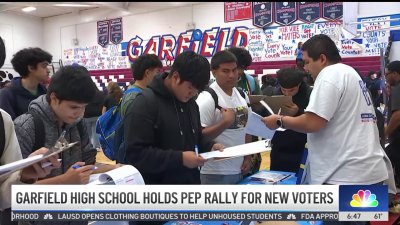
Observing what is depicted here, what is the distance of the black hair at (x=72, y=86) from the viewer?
1.38 meters

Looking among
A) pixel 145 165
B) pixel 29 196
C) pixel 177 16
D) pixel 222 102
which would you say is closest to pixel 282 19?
pixel 177 16

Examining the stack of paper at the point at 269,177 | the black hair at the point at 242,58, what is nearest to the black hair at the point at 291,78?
the black hair at the point at 242,58

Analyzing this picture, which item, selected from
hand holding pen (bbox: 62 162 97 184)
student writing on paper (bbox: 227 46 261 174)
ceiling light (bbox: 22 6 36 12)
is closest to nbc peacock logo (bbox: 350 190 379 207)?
hand holding pen (bbox: 62 162 97 184)

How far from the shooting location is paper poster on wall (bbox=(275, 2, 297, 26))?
884 centimetres

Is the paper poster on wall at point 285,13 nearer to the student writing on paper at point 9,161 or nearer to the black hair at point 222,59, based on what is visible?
the black hair at point 222,59

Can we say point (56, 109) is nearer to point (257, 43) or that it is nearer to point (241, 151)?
point (241, 151)

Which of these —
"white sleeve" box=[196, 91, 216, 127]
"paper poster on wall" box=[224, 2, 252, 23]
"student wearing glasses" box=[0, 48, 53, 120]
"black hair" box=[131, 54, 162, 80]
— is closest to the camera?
"white sleeve" box=[196, 91, 216, 127]

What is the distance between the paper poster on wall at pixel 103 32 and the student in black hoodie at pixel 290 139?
10474 mm

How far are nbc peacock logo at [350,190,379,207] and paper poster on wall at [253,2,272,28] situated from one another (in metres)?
8.57

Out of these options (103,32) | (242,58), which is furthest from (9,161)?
(103,32)

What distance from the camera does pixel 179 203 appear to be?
960mm

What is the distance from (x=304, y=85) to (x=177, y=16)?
8.63m

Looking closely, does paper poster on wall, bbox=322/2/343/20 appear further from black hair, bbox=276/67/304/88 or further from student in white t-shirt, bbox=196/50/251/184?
student in white t-shirt, bbox=196/50/251/184

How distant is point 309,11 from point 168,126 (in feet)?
25.8
